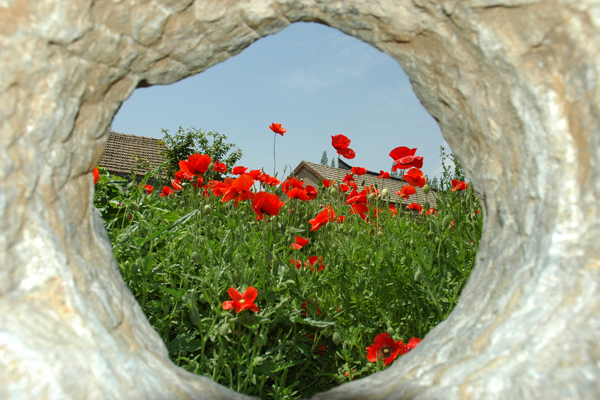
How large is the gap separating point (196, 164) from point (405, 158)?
161cm

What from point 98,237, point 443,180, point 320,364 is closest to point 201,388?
point 98,237

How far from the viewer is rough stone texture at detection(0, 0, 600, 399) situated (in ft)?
2.64

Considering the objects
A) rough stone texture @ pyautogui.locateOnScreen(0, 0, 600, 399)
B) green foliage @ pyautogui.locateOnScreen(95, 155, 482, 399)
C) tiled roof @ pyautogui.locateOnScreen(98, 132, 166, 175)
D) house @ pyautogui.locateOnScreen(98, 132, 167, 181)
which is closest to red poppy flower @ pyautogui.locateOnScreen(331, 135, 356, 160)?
green foliage @ pyautogui.locateOnScreen(95, 155, 482, 399)

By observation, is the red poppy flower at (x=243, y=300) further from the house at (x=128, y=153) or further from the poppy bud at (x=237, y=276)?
the house at (x=128, y=153)

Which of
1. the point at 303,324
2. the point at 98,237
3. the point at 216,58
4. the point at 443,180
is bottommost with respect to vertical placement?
the point at 303,324

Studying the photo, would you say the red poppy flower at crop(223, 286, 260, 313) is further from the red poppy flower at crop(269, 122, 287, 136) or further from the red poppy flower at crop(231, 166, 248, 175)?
the red poppy flower at crop(269, 122, 287, 136)

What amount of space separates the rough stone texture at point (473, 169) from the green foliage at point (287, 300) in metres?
1.01

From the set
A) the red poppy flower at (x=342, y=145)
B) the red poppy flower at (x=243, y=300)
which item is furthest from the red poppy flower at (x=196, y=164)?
the red poppy flower at (x=243, y=300)

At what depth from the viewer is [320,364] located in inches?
94.6

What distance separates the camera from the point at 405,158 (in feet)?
10.5

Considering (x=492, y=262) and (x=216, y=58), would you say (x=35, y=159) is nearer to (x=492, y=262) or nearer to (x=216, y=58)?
(x=216, y=58)

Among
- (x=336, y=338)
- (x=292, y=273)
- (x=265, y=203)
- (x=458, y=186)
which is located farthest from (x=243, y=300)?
(x=458, y=186)

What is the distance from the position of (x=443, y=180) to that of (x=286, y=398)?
8.02 ft

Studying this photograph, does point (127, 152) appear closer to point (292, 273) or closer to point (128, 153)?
point (128, 153)
